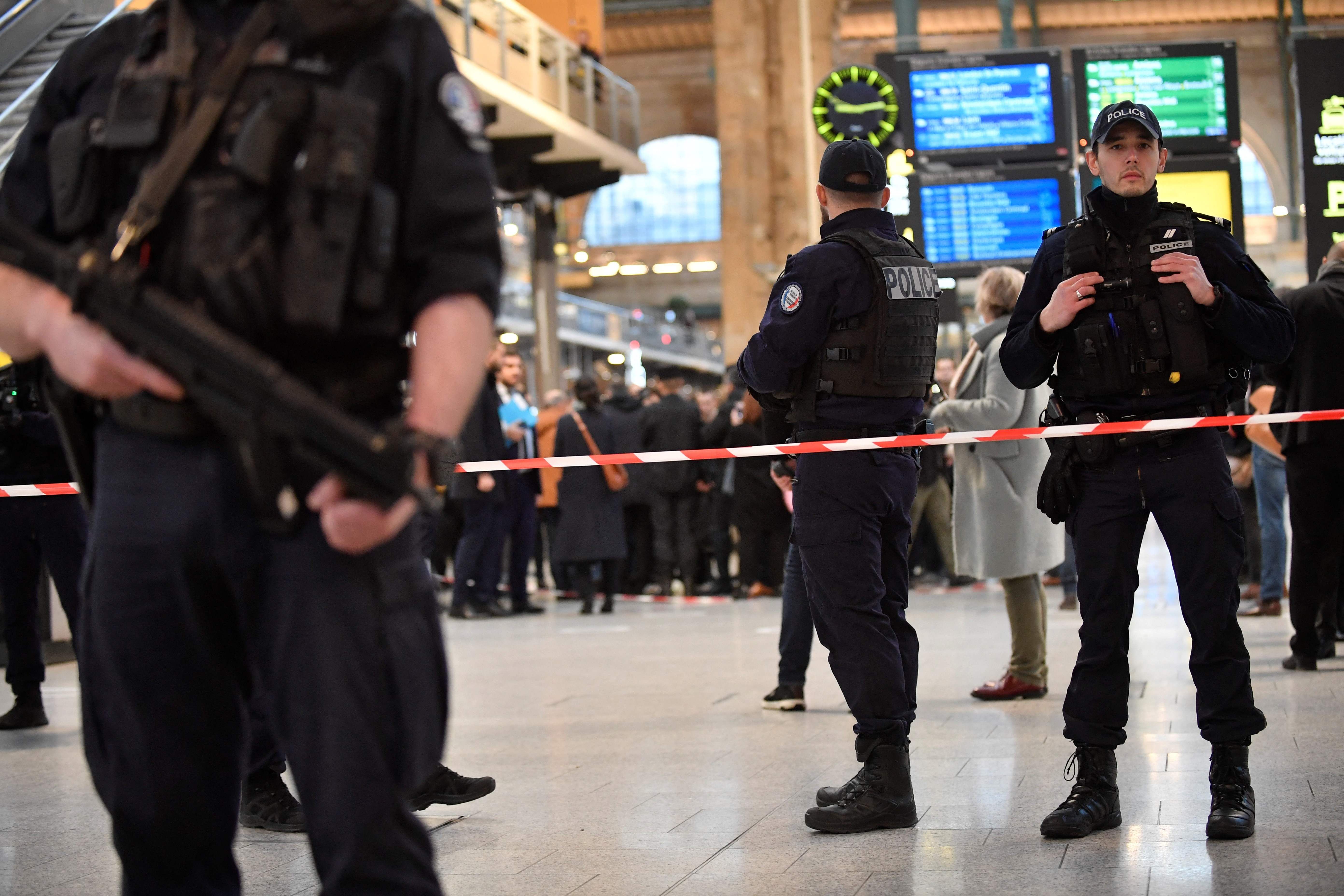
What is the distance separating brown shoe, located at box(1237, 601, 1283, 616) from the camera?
893 cm

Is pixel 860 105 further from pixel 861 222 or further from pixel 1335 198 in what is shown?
pixel 861 222

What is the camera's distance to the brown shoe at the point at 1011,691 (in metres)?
6.20

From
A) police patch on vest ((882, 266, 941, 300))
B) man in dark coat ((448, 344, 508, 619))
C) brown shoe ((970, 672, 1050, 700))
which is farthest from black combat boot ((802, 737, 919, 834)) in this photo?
man in dark coat ((448, 344, 508, 619))

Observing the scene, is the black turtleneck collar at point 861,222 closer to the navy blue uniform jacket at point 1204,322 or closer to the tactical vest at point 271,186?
the navy blue uniform jacket at point 1204,322

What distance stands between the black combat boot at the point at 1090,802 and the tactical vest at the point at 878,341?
45.6 inches

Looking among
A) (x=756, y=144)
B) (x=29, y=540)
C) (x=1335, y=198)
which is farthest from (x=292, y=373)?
(x=756, y=144)

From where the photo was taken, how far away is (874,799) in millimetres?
4062

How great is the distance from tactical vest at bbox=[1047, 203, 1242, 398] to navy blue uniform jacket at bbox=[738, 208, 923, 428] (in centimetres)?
60

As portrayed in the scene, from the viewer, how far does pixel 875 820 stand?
13.3 feet

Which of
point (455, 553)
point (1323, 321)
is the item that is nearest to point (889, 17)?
point (455, 553)

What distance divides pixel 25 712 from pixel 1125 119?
499 cm

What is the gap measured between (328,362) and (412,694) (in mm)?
437

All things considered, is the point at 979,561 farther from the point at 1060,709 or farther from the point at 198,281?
the point at 198,281

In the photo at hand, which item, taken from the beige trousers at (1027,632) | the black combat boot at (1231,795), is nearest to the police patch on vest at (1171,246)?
the black combat boot at (1231,795)
